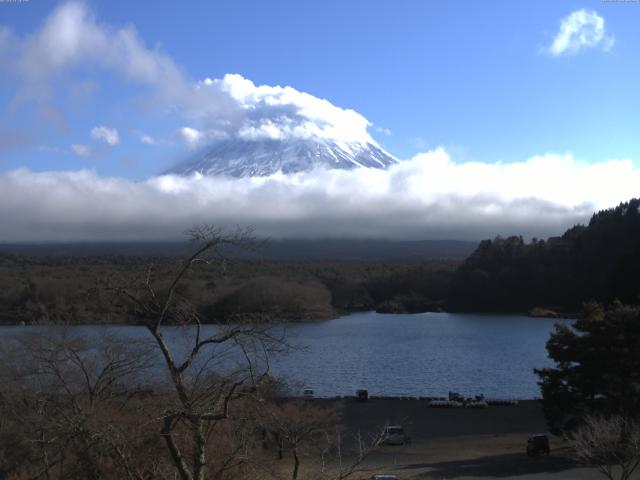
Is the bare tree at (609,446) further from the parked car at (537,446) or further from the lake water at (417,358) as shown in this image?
the lake water at (417,358)

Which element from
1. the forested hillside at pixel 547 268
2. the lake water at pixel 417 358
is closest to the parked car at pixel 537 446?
the lake water at pixel 417 358

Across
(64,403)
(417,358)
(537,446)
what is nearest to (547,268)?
(417,358)

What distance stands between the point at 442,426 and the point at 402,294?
72.7 m

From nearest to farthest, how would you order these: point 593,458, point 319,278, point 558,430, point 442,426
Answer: point 593,458
point 558,430
point 442,426
point 319,278

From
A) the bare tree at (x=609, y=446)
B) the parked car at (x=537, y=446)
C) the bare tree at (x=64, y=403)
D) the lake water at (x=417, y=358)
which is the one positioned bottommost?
the lake water at (x=417, y=358)

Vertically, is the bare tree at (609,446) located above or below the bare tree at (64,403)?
below

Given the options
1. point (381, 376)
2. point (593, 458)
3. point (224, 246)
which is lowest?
point (381, 376)

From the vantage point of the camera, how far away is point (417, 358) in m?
47.8

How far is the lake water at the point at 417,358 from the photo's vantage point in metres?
36.3

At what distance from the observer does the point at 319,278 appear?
96312 mm

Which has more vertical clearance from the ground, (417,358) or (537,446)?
(537,446)

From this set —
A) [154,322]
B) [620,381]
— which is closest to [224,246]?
[154,322]

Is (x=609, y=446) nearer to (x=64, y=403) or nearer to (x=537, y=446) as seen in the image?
(x=537, y=446)

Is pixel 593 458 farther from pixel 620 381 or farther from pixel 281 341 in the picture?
pixel 281 341
